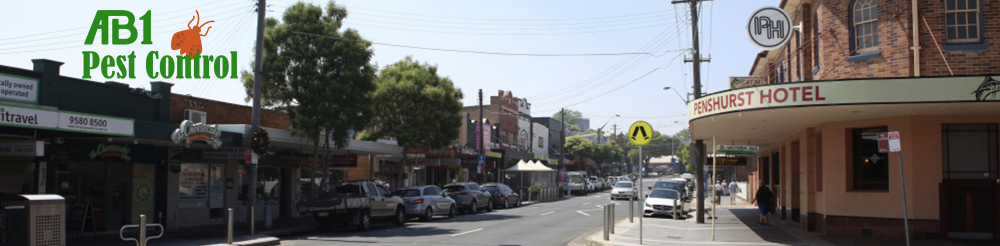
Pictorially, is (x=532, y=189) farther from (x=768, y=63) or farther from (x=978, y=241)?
(x=978, y=241)

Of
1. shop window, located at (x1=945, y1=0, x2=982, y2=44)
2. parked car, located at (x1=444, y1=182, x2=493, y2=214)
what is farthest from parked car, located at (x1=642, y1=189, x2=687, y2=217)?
shop window, located at (x1=945, y1=0, x2=982, y2=44)

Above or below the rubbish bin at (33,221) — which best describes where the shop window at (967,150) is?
above

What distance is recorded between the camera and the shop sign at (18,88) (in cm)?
1498

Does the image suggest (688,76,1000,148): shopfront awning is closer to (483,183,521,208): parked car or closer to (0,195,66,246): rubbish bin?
(0,195,66,246): rubbish bin

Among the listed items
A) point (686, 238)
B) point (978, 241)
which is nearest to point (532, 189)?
point (686, 238)

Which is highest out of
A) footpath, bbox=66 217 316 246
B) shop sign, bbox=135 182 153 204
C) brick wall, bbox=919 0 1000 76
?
brick wall, bbox=919 0 1000 76

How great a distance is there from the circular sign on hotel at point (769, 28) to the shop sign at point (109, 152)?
1601 centimetres

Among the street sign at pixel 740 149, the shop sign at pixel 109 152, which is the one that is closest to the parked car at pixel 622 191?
the street sign at pixel 740 149

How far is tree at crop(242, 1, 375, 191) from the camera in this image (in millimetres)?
21656

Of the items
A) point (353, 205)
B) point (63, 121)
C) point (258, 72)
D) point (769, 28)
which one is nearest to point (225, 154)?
point (258, 72)

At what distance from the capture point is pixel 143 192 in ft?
65.7

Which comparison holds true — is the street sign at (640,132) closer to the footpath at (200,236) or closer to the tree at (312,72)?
the footpath at (200,236)

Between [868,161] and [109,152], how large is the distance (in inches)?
712

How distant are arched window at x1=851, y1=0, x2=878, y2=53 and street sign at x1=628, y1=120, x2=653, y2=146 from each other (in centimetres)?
504
